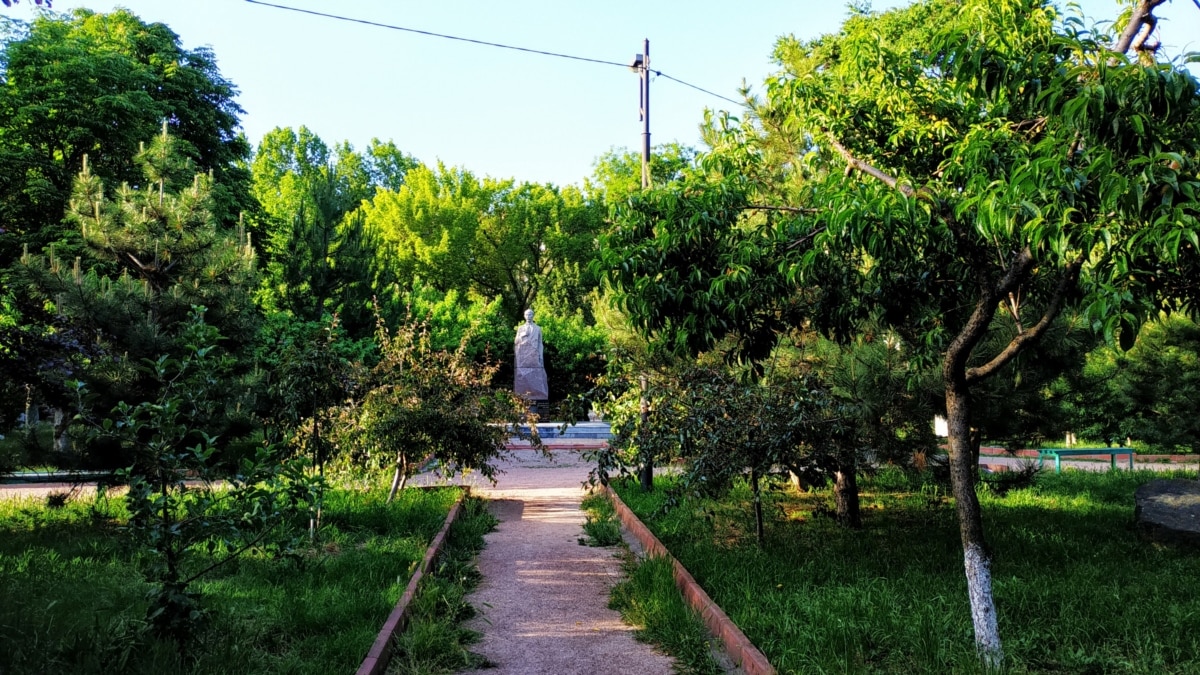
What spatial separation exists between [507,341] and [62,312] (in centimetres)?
2044

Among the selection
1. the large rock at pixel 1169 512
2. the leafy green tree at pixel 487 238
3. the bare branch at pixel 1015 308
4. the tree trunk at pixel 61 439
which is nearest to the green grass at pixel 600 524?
the bare branch at pixel 1015 308

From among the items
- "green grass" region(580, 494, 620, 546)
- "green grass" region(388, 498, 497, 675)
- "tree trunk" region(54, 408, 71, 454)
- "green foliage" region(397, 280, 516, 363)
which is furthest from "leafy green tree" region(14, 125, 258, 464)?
"green foliage" region(397, 280, 516, 363)

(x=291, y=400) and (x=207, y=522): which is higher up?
(x=291, y=400)

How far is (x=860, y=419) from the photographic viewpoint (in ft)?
26.7

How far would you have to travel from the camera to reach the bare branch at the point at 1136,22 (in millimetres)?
4449

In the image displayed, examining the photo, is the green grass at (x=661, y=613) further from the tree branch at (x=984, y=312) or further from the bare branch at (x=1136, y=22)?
the bare branch at (x=1136, y=22)

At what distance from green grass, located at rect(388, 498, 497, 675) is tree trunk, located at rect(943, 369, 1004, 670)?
301cm

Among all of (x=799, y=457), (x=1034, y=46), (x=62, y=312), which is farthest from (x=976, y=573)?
(x=62, y=312)

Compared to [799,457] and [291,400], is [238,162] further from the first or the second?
[799,457]

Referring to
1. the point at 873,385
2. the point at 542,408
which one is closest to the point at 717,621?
the point at 873,385

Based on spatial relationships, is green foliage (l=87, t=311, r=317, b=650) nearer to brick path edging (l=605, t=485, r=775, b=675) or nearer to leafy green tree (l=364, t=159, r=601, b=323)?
brick path edging (l=605, t=485, r=775, b=675)

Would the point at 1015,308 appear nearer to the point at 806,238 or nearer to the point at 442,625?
the point at 806,238

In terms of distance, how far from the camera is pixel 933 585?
646 cm

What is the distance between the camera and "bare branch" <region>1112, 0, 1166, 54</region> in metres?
4.45
